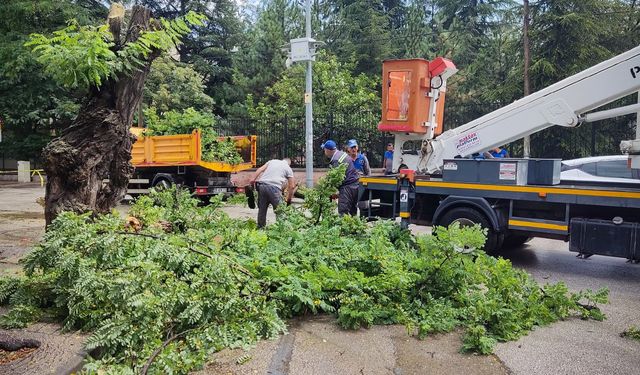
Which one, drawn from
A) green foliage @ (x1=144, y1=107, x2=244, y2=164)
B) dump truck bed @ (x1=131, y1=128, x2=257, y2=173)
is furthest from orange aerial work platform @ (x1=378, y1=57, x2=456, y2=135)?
green foliage @ (x1=144, y1=107, x2=244, y2=164)

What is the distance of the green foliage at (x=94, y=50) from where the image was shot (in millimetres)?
4758

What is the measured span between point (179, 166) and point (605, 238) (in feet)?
35.9

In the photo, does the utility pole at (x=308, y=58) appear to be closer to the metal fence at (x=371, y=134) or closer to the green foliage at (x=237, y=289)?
the metal fence at (x=371, y=134)

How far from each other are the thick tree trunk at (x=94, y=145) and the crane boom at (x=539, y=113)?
525cm

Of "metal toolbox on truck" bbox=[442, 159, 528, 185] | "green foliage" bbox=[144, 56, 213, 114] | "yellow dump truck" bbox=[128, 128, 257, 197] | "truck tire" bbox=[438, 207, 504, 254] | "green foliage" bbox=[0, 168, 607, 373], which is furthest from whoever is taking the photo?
"green foliage" bbox=[144, 56, 213, 114]

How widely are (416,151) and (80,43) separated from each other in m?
6.31

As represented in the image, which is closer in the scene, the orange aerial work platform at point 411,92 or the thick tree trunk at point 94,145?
the thick tree trunk at point 94,145

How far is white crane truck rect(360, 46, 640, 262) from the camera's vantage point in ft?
23.4

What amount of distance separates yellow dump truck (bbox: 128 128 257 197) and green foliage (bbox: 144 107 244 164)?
0.72 ft

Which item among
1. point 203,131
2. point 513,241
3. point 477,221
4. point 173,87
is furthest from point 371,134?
point 477,221

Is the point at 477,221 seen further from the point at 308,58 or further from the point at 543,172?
the point at 308,58

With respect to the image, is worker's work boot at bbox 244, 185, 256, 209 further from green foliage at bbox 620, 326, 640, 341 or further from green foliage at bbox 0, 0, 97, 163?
green foliage at bbox 0, 0, 97, 163

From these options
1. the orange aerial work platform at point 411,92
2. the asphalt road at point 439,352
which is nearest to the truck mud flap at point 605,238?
the asphalt road at point 439,352

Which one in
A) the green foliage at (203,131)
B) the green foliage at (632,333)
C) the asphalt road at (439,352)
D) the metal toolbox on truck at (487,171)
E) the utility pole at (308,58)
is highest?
the utility pole at (308,58)
